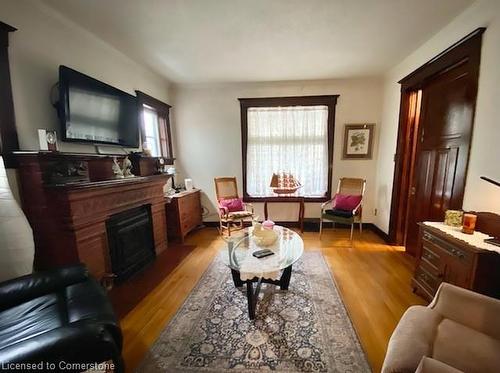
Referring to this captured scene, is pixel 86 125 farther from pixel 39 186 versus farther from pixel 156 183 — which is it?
pixel 156 183

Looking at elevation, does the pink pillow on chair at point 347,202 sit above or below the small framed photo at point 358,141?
below

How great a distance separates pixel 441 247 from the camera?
1.78 metres

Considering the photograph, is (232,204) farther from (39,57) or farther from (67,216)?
(39,57)

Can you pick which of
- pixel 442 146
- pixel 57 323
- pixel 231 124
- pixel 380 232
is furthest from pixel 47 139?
pixel 380 232

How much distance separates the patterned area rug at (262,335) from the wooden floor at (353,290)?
0.31 ft

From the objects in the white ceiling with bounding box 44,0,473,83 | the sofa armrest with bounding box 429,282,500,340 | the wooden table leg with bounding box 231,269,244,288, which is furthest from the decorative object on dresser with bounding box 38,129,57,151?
the sofa armrest with bounding box 429,282,500,340

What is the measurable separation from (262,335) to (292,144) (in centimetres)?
302

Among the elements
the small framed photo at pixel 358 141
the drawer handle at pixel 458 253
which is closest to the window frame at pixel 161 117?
the small framed photo at pixel 358 141

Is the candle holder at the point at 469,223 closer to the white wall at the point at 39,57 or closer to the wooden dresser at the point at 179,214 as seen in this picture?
the wooden dresser at the point at 179,214

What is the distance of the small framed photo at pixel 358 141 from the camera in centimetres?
370

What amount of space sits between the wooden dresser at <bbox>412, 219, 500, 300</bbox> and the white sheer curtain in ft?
6.68

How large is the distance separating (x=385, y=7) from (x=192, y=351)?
3.12 meters

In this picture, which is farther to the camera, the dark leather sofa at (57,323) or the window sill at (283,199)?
the window sill at (283,199)

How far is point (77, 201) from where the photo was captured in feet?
5.89
